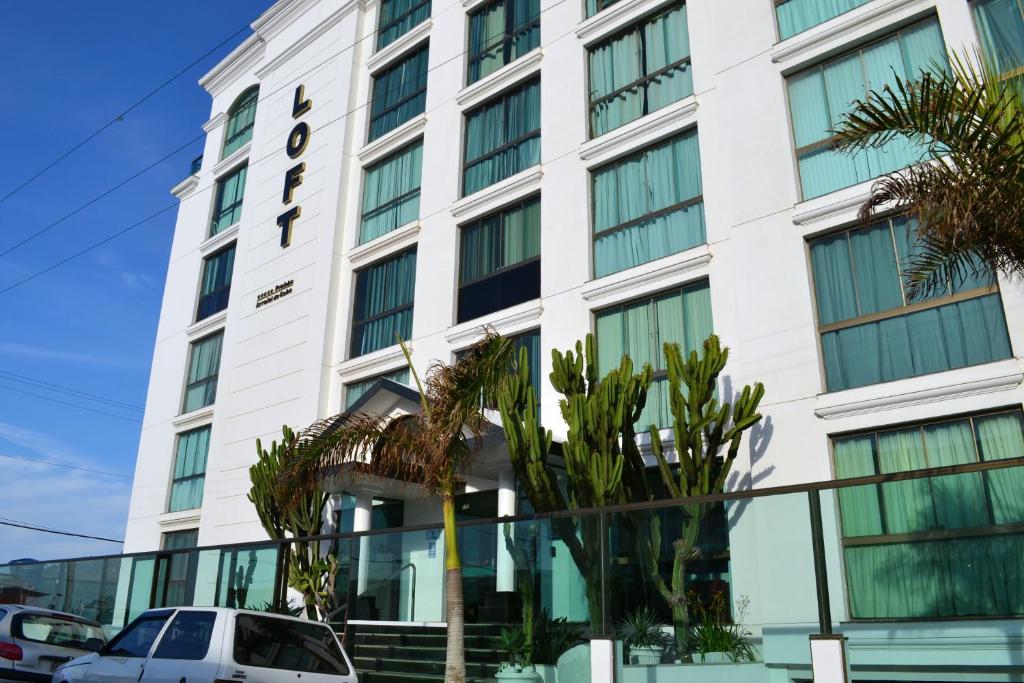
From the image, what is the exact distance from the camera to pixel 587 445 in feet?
42.9

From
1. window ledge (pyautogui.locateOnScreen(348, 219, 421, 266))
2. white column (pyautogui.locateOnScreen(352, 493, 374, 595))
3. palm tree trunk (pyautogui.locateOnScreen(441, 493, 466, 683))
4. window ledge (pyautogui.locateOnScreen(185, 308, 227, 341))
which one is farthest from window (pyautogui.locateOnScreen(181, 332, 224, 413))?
palm tree trunk (pyautogui.locateOnScreen(441, 493, 466, 683))

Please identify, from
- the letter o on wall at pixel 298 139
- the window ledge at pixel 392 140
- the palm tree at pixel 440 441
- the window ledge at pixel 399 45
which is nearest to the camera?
the palm tree at pixel 440 441

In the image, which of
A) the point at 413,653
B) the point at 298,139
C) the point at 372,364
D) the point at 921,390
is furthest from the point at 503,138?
the point at 413,653

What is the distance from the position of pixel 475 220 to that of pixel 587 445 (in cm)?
934

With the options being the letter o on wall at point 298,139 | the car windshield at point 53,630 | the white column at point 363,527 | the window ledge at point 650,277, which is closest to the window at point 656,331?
the window ledge at point 650,277

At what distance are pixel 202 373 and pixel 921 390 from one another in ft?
72.4

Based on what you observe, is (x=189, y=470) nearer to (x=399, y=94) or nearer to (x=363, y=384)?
(x=363, y=384)

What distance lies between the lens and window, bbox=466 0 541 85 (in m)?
21.7

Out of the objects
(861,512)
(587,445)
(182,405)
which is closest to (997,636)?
(861,512)

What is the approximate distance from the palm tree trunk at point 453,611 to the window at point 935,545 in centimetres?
508

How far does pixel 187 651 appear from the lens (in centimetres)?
929

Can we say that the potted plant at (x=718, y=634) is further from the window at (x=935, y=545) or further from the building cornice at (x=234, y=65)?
the building cornice at (x=234, y=65)

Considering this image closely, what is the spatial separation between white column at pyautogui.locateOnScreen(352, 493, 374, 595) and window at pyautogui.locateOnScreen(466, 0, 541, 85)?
10.9 m

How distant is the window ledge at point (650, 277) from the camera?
16297mm
